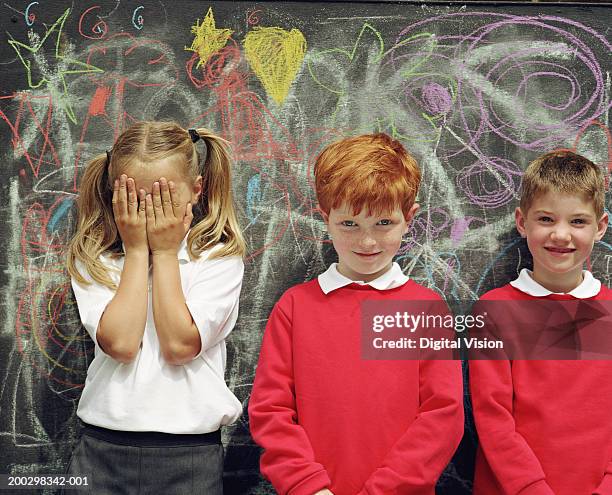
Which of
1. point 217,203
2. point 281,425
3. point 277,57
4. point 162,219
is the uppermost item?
point 277,57

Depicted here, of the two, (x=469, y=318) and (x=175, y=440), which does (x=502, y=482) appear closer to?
(x=469, y=318)

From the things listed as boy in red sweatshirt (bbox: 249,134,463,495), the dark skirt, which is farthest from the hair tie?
the dark skirt

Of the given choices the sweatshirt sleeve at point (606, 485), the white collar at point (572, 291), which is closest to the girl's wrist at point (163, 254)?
the white collar at point (572, 291)

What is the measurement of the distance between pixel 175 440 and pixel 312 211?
1.02 meters

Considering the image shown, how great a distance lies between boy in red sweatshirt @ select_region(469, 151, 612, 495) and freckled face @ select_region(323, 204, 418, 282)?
1.59 feet

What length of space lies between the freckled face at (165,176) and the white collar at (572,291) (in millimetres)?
1201

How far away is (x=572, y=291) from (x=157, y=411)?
145 cm

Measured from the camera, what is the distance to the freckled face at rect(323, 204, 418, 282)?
2436 millimetres

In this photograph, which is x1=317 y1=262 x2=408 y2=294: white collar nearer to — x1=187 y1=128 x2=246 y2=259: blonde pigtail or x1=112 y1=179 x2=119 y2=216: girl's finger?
x1=187 y1=128 x2=246 y2=259: blonde pigtail

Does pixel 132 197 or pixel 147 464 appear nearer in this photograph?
pixel 147 464

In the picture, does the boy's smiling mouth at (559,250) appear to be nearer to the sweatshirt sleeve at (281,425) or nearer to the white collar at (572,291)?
the white collar at (572,291)

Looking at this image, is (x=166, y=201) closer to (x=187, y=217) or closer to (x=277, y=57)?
(x=187, y=217)

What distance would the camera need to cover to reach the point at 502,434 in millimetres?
2426

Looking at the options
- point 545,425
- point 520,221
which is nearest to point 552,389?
point 545,425
